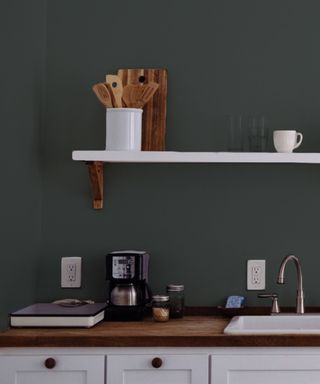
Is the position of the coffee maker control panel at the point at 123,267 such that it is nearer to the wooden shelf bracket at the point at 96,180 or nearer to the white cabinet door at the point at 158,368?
the wooden shelf bracket at the point at 96,180

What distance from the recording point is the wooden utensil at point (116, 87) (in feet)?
10.4

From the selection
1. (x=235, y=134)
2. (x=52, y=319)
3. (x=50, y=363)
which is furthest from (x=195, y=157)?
(x=50, y=363)

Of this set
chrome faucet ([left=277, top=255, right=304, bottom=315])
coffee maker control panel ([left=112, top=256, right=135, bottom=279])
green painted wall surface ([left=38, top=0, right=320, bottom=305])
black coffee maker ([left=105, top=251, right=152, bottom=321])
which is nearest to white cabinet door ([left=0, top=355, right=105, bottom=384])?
black coffee maker ([left=105, top=251, right=152, bottom=321])

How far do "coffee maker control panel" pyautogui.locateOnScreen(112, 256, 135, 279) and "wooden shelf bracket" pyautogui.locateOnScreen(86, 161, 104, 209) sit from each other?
0.29 meters

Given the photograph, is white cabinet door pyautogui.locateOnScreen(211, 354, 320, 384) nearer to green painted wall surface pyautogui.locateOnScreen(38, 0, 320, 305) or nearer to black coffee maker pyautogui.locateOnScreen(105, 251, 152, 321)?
black coffee maker pyautogui.locateOnScreen(105, 251, 152, 321)

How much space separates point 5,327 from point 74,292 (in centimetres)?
52

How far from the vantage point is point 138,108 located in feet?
10.5

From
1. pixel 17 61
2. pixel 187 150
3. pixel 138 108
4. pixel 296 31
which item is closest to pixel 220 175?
pixel 187 150

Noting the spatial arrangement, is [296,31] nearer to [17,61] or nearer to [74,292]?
[17,61]

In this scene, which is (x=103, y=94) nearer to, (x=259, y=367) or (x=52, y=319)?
(x=52, y=319)

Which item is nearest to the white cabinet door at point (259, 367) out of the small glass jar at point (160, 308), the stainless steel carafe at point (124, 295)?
the small glass jar at point (160, 308)

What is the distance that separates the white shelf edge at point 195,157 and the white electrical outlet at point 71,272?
1.58 feet

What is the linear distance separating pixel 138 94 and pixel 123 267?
0.68 m

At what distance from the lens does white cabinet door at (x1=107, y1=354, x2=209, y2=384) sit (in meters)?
2.74
